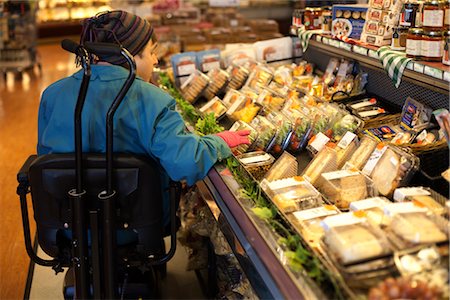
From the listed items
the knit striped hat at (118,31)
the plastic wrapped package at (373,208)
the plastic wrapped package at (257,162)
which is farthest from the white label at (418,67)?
the knit striped hat at (118,31)

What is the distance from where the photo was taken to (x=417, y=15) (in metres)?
2.35

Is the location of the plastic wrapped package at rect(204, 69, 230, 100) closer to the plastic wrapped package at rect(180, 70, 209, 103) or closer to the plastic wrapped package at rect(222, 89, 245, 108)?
the plastic wrapped package at rect(180, 70, 209, 103)

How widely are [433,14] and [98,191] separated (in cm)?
143

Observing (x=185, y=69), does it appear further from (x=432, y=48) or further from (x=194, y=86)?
(x=432, y=48)

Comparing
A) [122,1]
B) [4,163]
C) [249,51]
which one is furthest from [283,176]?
[122,1]

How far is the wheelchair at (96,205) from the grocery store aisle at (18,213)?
1.01 meters

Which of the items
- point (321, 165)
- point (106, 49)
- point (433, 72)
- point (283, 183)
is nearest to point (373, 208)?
point (283, 183)

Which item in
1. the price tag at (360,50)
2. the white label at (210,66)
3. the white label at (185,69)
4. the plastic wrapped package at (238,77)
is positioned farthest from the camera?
the white label at (210,66)

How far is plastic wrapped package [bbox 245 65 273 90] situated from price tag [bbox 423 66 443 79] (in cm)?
153

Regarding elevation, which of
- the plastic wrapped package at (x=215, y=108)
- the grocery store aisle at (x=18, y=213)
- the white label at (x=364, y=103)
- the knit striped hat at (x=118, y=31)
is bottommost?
the grocery store aisle at (x=18, y=213)

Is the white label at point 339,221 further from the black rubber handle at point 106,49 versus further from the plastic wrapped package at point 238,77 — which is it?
the plastic wrapped package at point 238,77

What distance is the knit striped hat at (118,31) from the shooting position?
7.87ft

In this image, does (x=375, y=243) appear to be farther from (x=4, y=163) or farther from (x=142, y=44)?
(x=4, y=163)

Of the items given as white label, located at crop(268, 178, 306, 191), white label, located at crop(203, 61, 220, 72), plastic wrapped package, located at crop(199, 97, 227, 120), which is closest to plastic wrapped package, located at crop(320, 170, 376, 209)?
white label, located at crop(268, 178, 306, 191)
